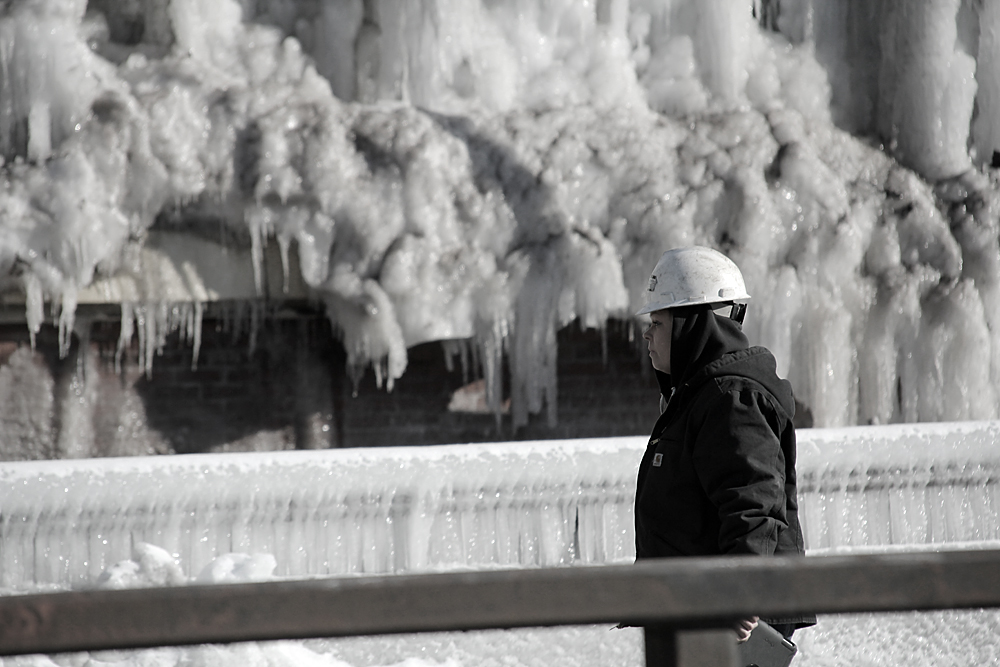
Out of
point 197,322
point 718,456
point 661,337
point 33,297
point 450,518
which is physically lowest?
point 450,518

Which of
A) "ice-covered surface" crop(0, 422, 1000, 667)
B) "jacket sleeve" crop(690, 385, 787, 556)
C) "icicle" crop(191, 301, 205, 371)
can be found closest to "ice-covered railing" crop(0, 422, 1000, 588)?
"ice-covered surface" crop(0, 422, 1000, 667)

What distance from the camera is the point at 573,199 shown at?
4477mm

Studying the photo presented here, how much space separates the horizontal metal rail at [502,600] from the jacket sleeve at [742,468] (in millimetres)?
455

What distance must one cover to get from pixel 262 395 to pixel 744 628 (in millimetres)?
3946

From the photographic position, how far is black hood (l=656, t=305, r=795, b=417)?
158cm

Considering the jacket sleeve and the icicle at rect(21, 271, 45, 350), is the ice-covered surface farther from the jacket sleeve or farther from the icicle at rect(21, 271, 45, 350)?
the jacket sleeve

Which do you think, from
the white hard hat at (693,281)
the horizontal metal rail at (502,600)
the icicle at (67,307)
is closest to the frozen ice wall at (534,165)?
the icicle at (67,307)

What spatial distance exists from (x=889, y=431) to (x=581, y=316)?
5.08 ft

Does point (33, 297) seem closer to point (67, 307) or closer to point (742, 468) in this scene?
point (67, 307)

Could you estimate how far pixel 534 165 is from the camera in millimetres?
4504

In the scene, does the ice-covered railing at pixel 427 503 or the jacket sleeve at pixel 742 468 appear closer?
the jacket sleeve at pixel 742 468

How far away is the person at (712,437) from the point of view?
1465 mm

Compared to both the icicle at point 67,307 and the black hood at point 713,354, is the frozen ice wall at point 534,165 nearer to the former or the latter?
the icicle at point 67,307

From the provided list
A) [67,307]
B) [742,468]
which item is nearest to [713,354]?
[742,468]
